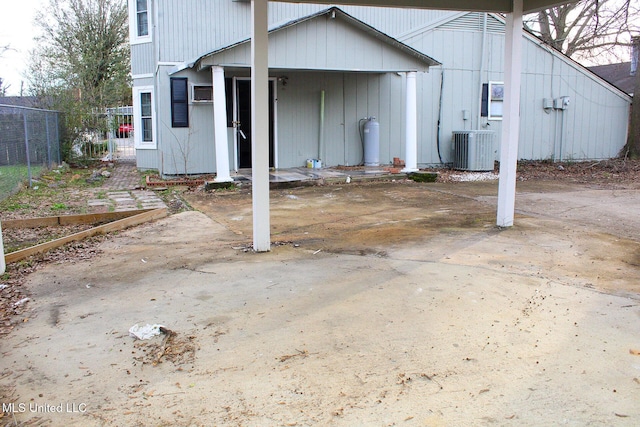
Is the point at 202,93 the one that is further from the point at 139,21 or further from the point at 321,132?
the point at 139,21

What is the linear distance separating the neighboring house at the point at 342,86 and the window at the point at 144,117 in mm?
31

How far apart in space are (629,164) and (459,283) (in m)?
13.3

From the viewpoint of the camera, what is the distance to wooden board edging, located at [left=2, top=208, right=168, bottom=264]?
5.36 metres

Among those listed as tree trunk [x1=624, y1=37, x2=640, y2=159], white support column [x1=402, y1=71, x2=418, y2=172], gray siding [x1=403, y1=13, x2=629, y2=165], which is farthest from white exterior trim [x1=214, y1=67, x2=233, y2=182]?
tree trunk [x1=624, y1=37, x2=640, y2=159]

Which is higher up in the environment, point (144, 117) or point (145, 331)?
point (144, 117)

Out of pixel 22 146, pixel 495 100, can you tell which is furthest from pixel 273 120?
pixel 495 100

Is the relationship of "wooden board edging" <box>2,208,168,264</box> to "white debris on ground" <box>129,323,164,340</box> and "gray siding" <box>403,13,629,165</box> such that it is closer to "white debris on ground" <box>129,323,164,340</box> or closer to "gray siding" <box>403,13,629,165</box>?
"white debris on ground" <box>129,323,164,340</box>

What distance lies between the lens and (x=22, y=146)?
1086 cm

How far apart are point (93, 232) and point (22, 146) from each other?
227 inches

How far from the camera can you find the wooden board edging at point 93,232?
5357mm

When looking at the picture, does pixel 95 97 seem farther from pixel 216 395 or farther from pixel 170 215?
pixel 216 395

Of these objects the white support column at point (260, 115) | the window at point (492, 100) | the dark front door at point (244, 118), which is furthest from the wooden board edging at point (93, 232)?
the window at point (492, 100)

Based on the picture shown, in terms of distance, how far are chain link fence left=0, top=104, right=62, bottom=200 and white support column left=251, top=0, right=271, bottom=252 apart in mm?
5688

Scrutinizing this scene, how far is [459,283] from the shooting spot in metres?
4.46
